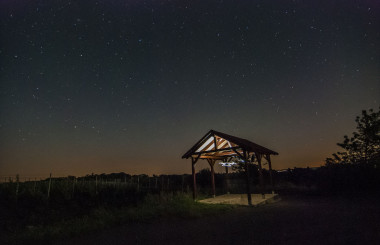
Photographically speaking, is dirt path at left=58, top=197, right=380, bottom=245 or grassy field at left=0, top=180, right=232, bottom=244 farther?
grassy field at left=0, top=180, right=232, bottom=244

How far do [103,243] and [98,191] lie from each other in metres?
15.1

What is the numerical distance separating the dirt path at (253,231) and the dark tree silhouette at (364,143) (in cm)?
1736

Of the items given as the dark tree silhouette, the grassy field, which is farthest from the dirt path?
the dark tree silhouette

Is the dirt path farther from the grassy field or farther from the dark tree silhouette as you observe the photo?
the dark tree silhouette

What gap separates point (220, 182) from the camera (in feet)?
84.9

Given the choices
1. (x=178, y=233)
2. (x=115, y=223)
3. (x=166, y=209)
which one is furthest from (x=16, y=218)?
(x=178, y=233)

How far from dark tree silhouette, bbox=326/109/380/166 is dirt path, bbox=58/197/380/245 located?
684 inches

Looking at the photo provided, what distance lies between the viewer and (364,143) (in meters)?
22.9

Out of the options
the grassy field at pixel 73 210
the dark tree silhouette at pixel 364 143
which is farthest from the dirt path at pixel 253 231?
the dark tree silhouette at pixel 364 143

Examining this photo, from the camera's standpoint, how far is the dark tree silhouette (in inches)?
868

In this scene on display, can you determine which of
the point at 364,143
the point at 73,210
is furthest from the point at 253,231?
the point at 364,143

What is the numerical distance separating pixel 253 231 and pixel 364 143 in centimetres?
2273

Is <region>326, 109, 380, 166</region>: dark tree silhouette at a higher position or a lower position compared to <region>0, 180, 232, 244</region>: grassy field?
higher

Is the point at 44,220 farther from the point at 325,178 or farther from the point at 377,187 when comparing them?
the point at 377,187
